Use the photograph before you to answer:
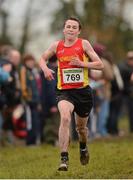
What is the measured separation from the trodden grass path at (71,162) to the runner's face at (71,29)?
6.55 ft

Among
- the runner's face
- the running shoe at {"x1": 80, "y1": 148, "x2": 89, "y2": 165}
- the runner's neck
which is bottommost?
the running shoe at {"x1": 80, "y1": 148, "x2": 89, "y2": 165}

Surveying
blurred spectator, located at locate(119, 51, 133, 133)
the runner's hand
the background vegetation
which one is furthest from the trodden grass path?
the background vegetation

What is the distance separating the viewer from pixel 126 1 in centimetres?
3444

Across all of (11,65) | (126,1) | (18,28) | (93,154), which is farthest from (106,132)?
(18,28)

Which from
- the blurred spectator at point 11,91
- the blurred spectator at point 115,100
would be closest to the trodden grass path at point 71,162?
the blurred spectator at point 11,91

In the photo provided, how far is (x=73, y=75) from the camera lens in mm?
10406

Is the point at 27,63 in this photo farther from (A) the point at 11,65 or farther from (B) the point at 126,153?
(B) the point at 126,153

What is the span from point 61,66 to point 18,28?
33442 millimetres

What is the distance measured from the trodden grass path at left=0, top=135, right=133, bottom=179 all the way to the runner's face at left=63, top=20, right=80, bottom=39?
2.00 m

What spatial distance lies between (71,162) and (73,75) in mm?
1614

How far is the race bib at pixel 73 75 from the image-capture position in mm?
10398

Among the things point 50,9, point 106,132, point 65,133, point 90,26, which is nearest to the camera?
point 65,133

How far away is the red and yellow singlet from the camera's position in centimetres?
1041

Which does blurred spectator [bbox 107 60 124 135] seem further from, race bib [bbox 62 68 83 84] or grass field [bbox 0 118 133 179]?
race bib [bbox 62 68 83 84]
